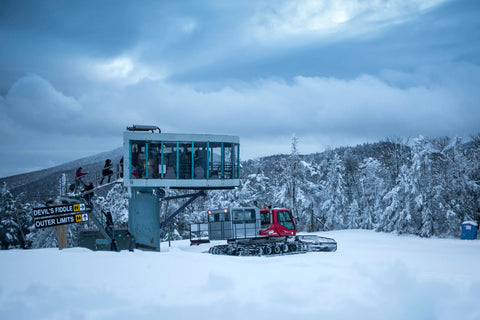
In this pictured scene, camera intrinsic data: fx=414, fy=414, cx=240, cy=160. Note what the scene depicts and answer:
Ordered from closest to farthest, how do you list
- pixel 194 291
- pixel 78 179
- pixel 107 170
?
pixel 194 291 < pixel 78 179 < pixel 107 170

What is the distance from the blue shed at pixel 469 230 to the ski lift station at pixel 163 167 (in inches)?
799

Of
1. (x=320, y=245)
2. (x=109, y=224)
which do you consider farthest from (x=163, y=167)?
(x=320, y=245)

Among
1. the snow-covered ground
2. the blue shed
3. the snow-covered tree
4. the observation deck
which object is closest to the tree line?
the snow-covered tree

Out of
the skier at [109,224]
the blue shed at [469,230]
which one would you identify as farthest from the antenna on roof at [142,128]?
the blue shed at [469,230]

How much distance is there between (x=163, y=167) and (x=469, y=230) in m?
24.7

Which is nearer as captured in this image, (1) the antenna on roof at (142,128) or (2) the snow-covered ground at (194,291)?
(2) the snow-covered ground at (194,291)

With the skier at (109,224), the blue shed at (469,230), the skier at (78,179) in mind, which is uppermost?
the skier at (78,179)

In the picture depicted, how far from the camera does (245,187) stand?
49.2m

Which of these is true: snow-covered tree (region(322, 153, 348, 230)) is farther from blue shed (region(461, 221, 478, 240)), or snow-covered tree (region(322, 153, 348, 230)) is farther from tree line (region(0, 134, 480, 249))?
blue shed (region(461, 221, 478, 240))

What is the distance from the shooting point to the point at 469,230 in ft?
106

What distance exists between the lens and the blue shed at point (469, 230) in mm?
32156

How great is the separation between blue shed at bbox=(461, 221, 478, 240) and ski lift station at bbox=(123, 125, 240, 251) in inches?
799

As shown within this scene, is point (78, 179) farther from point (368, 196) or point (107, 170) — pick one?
point (368, 196)

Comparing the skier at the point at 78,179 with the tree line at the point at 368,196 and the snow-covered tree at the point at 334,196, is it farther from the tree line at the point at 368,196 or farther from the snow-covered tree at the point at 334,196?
the snow-covered tree at the point at 334,196
